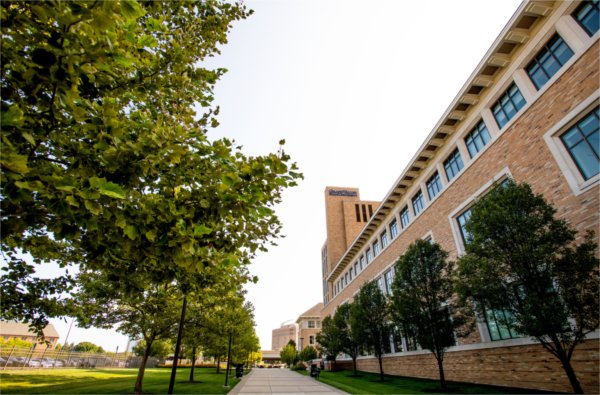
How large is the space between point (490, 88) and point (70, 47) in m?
18.1

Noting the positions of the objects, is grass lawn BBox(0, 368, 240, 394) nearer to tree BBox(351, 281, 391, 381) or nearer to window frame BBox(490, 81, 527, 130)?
tree BBox(351, 281, 391, 381)

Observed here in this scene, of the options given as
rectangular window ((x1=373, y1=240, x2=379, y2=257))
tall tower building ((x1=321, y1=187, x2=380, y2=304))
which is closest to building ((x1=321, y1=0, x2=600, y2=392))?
rectangular window ((x1=373, y1=240, x2=379, y2=257))

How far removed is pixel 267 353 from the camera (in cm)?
11581

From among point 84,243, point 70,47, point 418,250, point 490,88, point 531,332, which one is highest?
point 490,88

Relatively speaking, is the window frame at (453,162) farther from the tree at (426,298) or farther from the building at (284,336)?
the building at (284,336)

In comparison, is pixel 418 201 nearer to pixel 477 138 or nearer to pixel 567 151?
pixel 477 138

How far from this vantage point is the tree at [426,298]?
48.8 ft

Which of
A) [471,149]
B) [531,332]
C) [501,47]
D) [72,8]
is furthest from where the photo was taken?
[471,149]

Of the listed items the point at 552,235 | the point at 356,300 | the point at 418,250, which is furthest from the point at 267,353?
the point at 552,235

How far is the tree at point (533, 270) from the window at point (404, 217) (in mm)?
14433

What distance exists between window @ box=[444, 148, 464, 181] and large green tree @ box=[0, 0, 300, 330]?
16870mm

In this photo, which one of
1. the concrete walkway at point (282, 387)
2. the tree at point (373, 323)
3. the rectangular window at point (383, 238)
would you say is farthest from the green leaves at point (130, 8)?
the rectangular window at point (383, 238)

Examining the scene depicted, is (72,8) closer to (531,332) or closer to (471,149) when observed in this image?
(531,332)

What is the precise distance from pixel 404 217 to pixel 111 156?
85.2 feet
